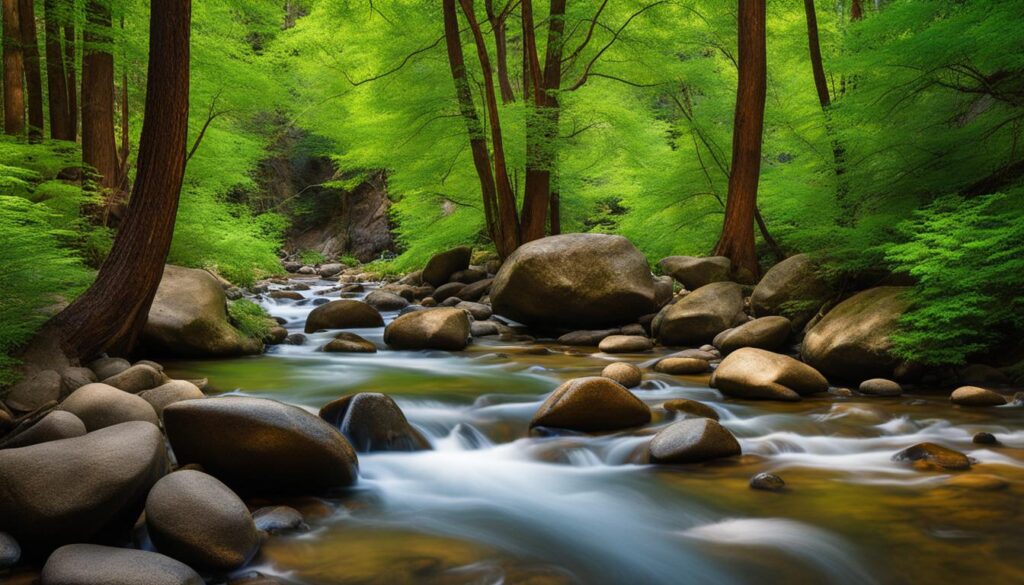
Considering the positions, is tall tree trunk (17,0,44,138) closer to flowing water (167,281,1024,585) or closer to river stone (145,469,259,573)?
flowing water (167,281,1024,585)

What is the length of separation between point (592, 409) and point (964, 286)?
3278 millimetres

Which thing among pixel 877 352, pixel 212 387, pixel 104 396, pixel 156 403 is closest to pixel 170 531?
pixel 104 396

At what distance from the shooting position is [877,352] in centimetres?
Result: 606

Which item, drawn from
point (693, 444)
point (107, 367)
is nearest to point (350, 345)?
point (107, 367)

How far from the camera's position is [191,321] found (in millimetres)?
7137

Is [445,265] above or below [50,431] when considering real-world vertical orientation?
above

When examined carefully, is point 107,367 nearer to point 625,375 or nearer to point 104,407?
point 104,407

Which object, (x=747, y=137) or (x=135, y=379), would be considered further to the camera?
(x=747, y=137)

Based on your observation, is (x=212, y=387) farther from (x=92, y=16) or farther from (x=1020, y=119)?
(x=1020, y=119)

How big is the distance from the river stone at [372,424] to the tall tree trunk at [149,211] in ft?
7.34

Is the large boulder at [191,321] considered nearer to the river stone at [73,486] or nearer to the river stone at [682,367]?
the river stone at [73,486]

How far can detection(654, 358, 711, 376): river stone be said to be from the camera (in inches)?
270

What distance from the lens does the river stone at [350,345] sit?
8.30 meters

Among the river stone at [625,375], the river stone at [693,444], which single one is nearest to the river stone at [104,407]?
the river stone at [693,444]
